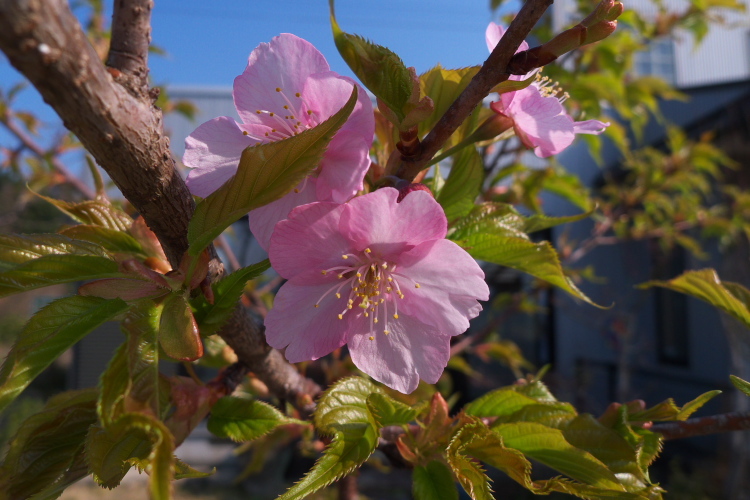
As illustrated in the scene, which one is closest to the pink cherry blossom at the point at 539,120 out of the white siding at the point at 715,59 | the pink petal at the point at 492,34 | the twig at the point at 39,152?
the pink petal at the point at 492,34

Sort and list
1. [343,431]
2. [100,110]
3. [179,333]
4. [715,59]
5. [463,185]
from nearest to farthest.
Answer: [100,110], [179,333], [343,431], [463,185], [715,59]

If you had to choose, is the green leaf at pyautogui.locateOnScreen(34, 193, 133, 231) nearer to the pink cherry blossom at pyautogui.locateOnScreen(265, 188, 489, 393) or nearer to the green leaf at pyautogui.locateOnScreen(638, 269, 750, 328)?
the pink cherry blossom at pyautogui.locateOnScreen(265, 188, 489, 393)

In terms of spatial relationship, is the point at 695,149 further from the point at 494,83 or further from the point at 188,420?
the point at 188,420

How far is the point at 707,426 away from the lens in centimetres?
66

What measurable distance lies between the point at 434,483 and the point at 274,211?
1.27 feet

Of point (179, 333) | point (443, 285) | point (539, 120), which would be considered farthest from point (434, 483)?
point (539, 120)

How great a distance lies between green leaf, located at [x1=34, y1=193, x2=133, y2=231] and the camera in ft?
2.05

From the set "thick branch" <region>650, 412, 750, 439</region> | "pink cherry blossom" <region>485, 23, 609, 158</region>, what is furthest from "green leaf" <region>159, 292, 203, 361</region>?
"thick branch" <region>650, 412, 750, 439</region>

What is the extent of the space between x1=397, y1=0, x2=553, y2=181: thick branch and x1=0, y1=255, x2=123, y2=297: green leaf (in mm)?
353

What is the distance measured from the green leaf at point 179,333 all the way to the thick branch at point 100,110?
0.21 feet

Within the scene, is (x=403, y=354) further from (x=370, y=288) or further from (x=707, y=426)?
(x=707, y=426)

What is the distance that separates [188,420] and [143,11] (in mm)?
454

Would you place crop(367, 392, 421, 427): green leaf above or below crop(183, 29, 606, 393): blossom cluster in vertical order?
below

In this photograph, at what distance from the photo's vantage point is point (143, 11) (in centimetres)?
52
